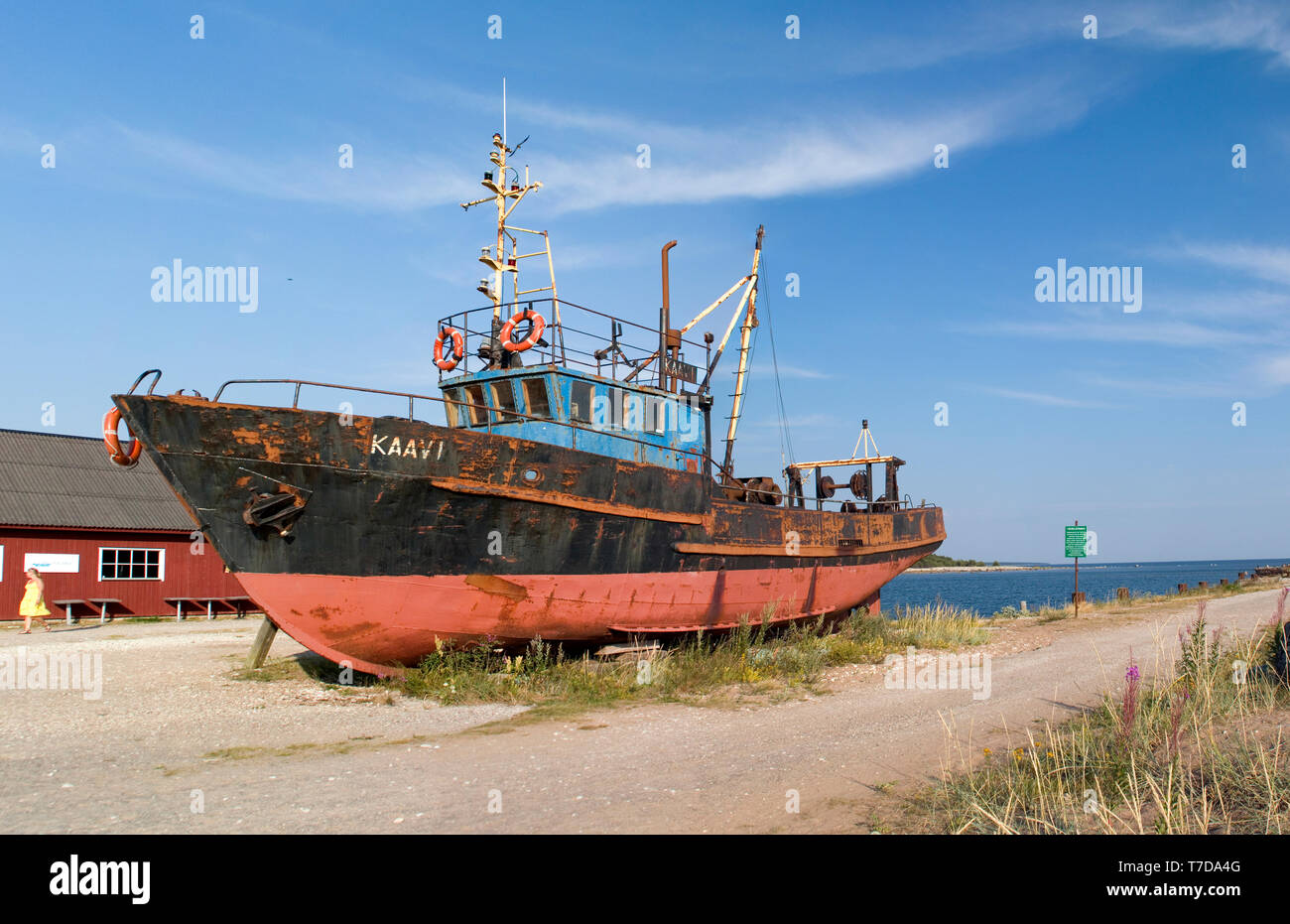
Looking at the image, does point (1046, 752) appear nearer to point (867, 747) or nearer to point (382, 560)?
point (867, 747)

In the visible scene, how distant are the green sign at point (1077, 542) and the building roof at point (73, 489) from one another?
23.5 meters

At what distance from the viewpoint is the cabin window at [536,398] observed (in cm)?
1254

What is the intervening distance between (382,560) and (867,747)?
6117 mm

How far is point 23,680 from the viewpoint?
1120cm

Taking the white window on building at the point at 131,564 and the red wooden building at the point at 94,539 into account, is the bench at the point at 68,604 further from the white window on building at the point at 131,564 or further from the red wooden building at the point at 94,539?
the white window on building at the point at 131,564

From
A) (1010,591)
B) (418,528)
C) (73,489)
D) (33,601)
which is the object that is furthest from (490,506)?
(1010,591)

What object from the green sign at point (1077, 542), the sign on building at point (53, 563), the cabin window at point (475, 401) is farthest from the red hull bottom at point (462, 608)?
the sign on building at point (53, 563)

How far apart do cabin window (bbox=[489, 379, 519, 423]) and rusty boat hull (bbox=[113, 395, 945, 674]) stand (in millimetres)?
2197

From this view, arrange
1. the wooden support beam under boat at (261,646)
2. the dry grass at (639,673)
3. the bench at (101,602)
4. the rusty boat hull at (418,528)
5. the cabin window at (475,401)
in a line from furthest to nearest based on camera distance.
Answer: the bench at (101,602) < the cabin window at (475,401) < the wooden support beam under boat at (261,646) < the dry grass at (639,673) < the rusty boat hull at (418,528)

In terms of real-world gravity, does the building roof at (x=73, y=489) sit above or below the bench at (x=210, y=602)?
above

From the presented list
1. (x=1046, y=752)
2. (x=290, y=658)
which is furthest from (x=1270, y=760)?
(x=290, y=658)

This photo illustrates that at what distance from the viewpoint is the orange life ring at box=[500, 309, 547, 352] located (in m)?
12.8

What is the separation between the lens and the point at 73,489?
73.4ft
